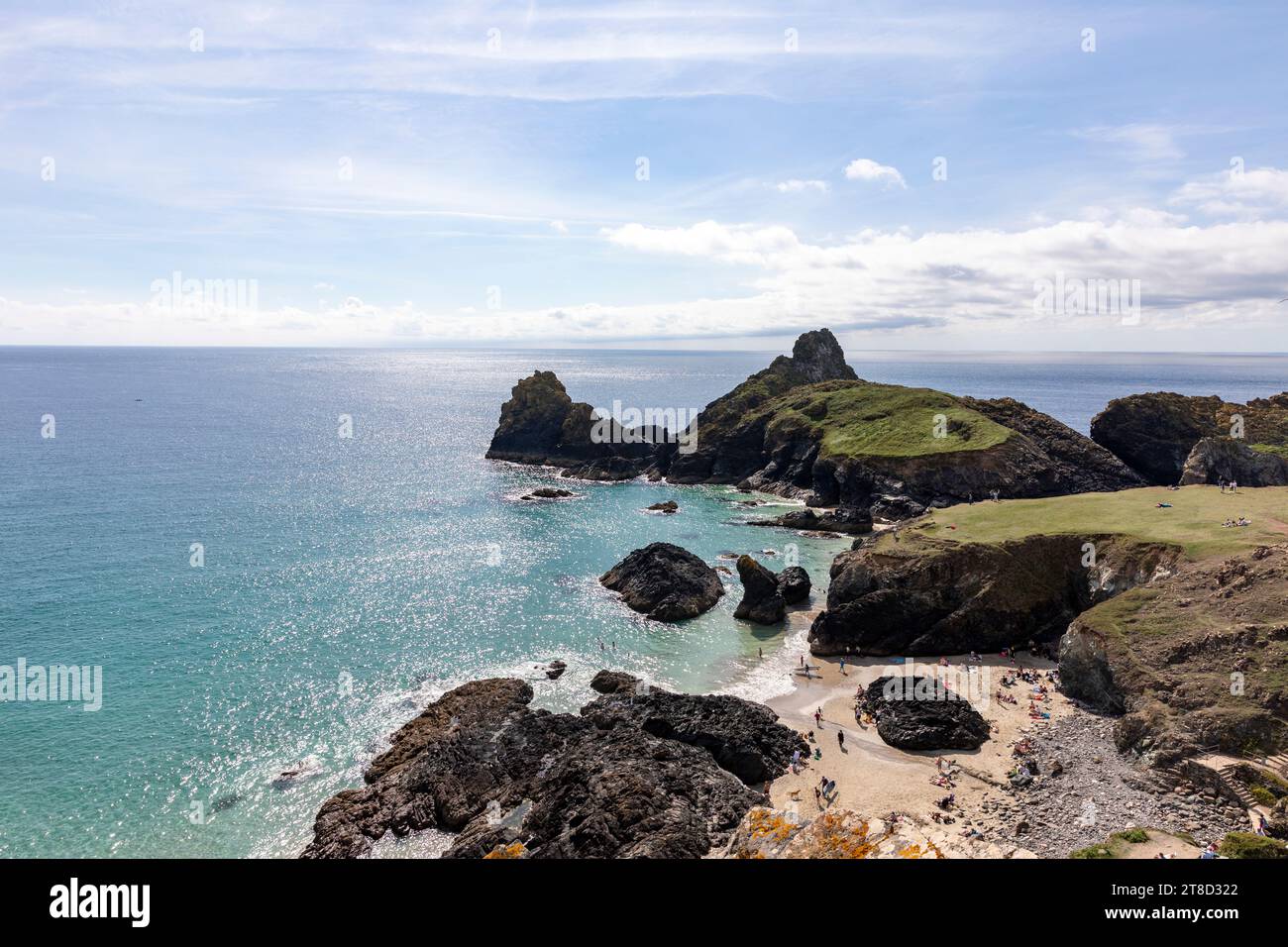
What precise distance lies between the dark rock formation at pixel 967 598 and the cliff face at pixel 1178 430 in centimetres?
4944

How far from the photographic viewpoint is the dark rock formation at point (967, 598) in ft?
173

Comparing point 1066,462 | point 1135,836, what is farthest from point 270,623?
point 1066,462

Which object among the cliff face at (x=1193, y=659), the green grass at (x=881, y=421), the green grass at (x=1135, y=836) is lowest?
the green grass at (x=1135, y=836)

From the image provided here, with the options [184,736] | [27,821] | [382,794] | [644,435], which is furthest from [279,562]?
[644,435]

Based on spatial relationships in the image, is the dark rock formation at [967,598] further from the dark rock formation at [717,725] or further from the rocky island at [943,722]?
the dark rock formation at [717,725]

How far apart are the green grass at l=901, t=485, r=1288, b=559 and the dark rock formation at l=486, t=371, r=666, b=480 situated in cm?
7112

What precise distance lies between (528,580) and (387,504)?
4067 cm

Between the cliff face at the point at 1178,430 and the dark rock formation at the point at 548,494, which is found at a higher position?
the cliff face at the point at 1178,430

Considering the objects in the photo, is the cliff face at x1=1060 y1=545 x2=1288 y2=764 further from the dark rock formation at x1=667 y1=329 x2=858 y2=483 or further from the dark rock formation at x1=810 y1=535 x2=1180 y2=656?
the dark rock formation at x1=667 y1=329 x2=858 y2=483

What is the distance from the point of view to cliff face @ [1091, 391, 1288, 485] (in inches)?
3684

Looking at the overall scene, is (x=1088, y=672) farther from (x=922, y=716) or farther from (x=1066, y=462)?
(x=1066, y=462)

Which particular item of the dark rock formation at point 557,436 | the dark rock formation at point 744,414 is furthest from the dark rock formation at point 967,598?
the dark rock formation at point 557,436

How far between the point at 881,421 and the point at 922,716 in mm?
77835

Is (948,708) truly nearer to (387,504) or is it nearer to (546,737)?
(546,737)
